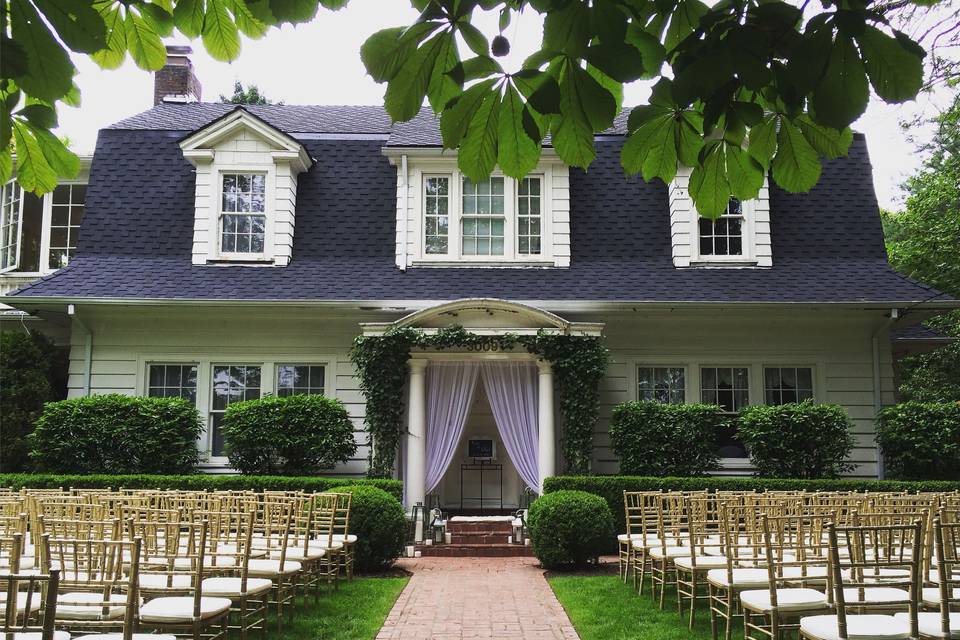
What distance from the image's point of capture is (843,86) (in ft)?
7.43

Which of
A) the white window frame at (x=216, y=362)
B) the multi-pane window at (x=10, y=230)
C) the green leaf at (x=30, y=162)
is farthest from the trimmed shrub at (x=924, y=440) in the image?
the multi-pane window at (x=10, y=230)

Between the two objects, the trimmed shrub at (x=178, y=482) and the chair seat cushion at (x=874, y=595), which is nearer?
the chair seat cushion at (x=874, y=595)

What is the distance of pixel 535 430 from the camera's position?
14.5m

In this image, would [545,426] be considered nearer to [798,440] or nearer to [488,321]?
[488,321]

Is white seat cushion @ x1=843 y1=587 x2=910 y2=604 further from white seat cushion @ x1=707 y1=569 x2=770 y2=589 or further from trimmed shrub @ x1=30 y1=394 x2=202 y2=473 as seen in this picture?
trimmed shrub @ x1=30 y1=394 x2=202 y2=473

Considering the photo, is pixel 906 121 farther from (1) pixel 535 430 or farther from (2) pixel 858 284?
(1) pixel 535 430

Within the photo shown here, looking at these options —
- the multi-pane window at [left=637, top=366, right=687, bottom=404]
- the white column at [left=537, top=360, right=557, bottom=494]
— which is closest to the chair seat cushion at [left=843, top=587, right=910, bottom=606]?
the white column at [left=537, top=360, right=557, bottom=494]

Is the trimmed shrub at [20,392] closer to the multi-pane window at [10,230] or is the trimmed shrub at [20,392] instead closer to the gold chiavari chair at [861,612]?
the multi-pane window at [10,230]

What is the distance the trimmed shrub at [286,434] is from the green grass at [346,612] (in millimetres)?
3404

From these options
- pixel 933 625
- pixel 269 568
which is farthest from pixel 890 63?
pixel 269 568

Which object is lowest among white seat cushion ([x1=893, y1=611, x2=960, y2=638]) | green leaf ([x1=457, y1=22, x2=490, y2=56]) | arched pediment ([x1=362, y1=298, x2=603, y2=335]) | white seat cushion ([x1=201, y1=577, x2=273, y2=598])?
white seat cushion ([x1=201, y1=577, x2=273, y2=598])

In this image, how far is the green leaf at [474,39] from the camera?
237cm

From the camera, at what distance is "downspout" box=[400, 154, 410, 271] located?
15633 mm

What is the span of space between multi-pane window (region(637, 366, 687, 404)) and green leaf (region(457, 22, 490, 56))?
13.4 metres
